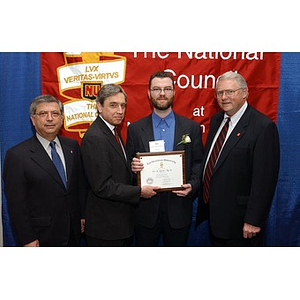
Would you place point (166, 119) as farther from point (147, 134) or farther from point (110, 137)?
point (110, 137)

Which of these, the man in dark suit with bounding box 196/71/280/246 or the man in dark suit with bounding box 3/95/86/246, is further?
the man in dark suit with bounding box 196/71/280/246

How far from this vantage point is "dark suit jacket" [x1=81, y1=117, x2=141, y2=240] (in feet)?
8.59

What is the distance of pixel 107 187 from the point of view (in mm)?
2623

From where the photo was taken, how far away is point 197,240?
3809mm

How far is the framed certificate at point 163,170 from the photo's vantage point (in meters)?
2.82

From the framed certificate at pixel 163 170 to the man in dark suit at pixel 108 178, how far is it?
0.28 ft

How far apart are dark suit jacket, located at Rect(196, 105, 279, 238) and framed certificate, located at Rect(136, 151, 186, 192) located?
27 cm

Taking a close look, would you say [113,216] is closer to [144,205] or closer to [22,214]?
[144,205]

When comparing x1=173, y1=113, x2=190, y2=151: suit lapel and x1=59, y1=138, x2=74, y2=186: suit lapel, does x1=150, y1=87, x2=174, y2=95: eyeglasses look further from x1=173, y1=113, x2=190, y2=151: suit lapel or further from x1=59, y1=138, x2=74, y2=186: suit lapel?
x1=59, y1=138, x2=74, y2=186: suit lapel

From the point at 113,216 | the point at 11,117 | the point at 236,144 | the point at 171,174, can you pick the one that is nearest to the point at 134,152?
the point at 171,174

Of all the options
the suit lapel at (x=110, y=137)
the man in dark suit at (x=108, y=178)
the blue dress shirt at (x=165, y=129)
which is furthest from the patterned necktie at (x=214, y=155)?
the suit lapel at (x=110, y=137)

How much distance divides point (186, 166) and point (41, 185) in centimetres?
116

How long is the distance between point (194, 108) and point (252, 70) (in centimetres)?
66

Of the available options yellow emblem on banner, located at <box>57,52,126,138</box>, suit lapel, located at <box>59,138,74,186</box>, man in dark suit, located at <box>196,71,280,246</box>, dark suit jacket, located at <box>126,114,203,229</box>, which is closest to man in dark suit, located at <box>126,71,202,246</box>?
dark suit jacket, located at <box>126,114,203,229</box>
